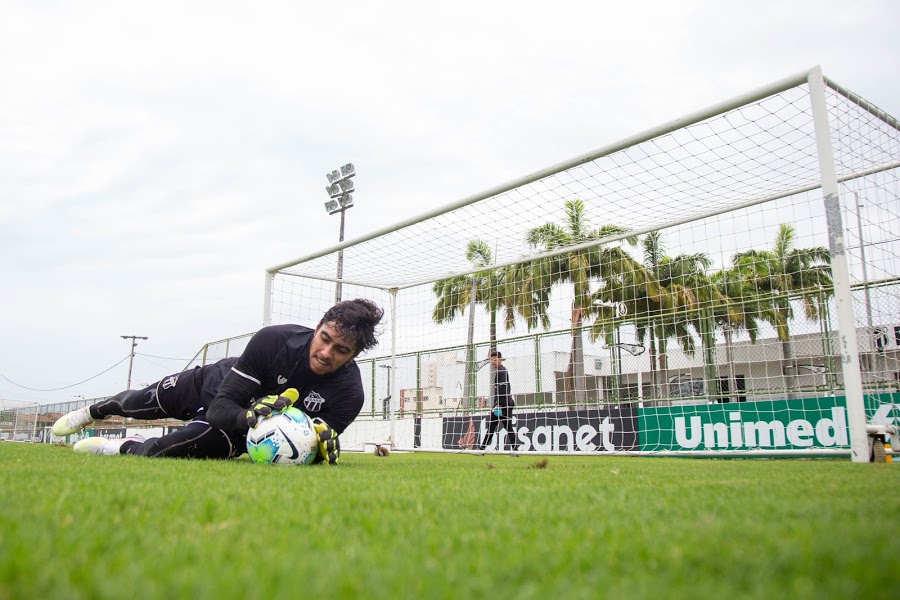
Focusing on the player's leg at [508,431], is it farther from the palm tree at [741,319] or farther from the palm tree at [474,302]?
the palm tree at [741,319]

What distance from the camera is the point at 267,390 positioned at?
509 cm

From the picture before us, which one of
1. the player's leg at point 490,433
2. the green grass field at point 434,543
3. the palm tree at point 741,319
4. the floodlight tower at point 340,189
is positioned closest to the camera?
the green grass field at point 434,543

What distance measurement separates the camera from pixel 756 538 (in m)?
1.48

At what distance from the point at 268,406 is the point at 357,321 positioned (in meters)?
0.92

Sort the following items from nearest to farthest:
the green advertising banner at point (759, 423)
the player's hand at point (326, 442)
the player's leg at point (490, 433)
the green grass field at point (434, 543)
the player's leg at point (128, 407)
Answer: the green grass field at point (434, 543)
the player's hand at point (326, 442)
the player's leg at point (128, 407)
the green advertising banner at point (759, 423)
the player's leg at point (490, 433)

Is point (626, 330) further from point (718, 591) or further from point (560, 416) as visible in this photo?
point (718, 591)

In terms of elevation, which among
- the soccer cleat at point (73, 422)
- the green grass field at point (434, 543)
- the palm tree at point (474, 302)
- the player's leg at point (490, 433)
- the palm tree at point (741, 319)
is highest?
the palm tree at point (474, 302)

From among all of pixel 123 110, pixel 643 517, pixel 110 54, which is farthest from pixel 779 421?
pixel 123 110

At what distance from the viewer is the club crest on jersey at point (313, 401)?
201 inches

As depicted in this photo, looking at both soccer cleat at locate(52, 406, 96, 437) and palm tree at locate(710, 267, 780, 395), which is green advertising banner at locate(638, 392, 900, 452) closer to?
palm tree at locate(710, 267, 780, 395)

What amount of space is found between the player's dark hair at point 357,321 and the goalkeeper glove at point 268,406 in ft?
1.97

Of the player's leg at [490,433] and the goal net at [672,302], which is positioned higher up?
the goal net at [672,302]

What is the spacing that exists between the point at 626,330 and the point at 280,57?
302 inches

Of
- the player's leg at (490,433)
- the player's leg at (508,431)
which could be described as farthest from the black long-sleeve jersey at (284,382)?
the player's leg at (490,433)
